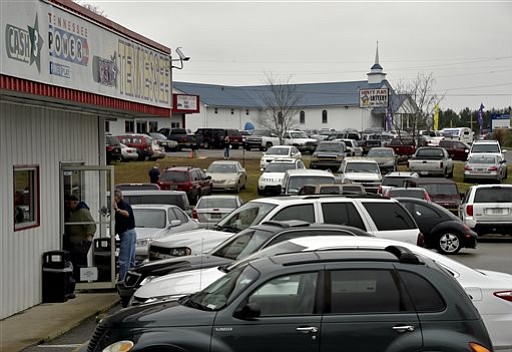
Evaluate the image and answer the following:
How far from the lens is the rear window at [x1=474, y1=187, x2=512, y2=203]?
82.8 ft

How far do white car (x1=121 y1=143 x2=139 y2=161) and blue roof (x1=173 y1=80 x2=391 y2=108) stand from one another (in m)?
46.6

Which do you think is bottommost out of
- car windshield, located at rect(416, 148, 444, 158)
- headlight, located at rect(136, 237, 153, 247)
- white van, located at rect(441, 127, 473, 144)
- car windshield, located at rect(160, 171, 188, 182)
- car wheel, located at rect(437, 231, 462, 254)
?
car wheel, located at rect(437, 231, 462, 254)

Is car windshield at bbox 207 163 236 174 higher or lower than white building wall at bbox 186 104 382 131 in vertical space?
lower

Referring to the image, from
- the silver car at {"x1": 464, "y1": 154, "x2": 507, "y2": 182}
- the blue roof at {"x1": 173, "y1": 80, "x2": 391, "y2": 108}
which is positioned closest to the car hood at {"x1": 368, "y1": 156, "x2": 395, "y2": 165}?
the silver car at {"x1": 464, "y1": 154, "x2": 507, "y2": 182}

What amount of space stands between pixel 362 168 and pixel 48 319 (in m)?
24.1

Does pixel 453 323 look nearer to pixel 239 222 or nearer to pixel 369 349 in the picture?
pixel 369 349

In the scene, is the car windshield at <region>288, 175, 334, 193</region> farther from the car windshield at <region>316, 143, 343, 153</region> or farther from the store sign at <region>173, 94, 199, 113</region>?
the store sign at <region>173, 94, 199, 113</region>

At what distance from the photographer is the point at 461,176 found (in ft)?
155

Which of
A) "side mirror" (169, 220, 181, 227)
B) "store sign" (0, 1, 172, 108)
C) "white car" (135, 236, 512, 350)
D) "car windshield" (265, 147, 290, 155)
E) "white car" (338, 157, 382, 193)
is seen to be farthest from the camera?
"car windshield" (265, 147, 290, 155)

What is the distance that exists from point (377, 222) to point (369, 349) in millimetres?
7555

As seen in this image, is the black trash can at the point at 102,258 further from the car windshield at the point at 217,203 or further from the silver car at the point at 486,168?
the silver car at the point at 486,168

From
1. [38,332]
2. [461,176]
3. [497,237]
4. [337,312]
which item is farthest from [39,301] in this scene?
[461,176]

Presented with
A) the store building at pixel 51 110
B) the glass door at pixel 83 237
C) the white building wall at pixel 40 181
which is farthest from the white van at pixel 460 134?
the white building wall at pixel 40 181

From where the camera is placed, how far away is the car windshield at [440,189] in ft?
98.6
